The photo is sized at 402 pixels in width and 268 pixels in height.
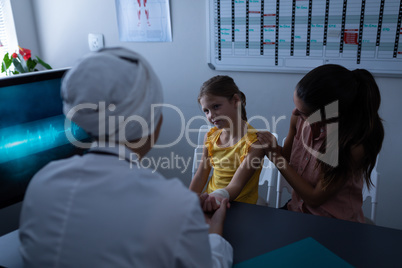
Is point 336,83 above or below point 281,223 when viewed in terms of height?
above

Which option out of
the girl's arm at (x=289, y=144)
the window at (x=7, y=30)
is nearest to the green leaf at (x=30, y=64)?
the window at (x=7, y=30)

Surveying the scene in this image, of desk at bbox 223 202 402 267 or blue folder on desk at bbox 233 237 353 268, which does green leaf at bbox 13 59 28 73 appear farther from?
blue folder on desk at bbox 233 237 353 268

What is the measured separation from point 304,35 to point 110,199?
167 cm

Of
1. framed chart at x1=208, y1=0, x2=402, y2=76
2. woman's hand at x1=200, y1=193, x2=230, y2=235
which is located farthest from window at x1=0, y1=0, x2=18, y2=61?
woman's hand at x1=200, y1=193, x2=230, y2=235

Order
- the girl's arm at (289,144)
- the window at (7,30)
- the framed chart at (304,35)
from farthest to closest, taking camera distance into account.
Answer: the window at (7,30) < the framed chart at (304,35) < the girl's arm at (289,144)

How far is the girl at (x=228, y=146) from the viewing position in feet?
5.11

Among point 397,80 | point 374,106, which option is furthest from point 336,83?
point 397,80

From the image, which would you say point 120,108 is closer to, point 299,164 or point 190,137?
point 299,164

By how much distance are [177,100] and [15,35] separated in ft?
4.43

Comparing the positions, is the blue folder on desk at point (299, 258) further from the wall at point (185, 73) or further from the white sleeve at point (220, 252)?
the wall at point (185, 73)

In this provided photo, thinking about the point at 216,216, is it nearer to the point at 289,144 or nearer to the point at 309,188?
the point at 309,188

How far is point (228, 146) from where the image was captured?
5.53ft

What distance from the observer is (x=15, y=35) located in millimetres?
2629

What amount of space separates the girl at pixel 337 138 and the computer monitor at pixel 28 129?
33.5 inches
